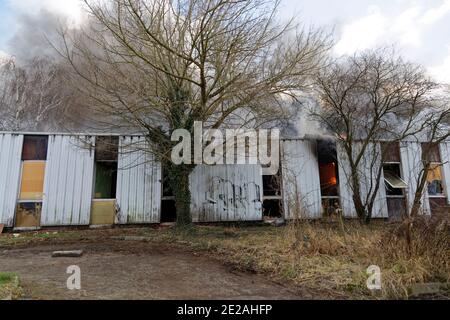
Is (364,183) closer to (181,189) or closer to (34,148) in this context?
(181,189)

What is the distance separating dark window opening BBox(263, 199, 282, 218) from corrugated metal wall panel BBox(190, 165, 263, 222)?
1.47ft

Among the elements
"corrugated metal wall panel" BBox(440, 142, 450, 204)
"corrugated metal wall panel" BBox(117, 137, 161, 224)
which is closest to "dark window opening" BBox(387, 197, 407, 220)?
"corrugated metal wall panel" BBox(440, 142, 450, 204)

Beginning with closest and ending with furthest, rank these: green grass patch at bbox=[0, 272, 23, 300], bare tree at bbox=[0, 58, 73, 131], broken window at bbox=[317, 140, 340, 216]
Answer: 1. green grass patch at bbox=[0, 272, 23, 300]
2. broken window at bbox=[317, 140, 340, 216]
3. bare tree at bbox=[0, 58, 73, 131]

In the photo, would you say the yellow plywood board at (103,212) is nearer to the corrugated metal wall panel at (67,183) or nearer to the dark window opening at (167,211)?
the corrugated metal wall panel at (67,183)

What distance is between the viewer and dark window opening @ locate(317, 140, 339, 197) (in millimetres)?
12242

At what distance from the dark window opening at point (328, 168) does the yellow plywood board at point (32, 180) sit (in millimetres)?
10471

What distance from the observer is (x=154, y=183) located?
11305 mm

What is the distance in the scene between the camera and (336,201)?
12070 mm

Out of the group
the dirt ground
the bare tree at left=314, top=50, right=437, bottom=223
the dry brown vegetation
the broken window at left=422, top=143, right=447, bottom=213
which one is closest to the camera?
the dirt ground

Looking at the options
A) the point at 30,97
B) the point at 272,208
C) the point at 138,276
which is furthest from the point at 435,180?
the point at 30,97

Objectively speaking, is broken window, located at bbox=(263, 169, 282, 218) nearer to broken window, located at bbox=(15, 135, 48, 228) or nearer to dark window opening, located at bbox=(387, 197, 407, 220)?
dark window opening, located at bbox=(387, 197, 407, 220)

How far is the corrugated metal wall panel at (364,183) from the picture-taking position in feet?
38.7
